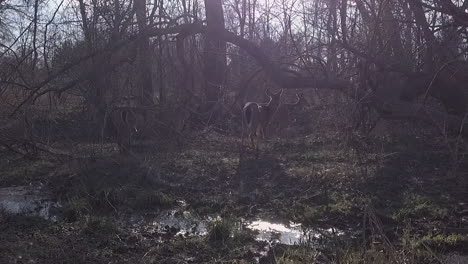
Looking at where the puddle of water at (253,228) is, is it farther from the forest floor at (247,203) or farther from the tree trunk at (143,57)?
the tree trunk at (143,57)

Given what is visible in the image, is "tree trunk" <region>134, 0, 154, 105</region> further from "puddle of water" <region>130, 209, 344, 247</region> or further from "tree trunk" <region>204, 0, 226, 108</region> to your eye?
"puddle of water" <region>130, 209, 344, 247</region>

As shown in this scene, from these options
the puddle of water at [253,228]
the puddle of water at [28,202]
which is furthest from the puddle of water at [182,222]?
the puddle of water at [28,202]

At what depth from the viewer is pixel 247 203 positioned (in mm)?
7902

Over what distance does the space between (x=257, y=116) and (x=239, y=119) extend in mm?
2040

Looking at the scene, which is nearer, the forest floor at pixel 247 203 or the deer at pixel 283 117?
the forest floor at pixel 247 203

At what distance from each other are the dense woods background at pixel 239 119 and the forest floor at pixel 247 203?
1.8 inches

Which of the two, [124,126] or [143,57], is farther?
[143,57]

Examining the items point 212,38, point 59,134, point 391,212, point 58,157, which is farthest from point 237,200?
point 59,134

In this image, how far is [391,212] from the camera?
23.0ft

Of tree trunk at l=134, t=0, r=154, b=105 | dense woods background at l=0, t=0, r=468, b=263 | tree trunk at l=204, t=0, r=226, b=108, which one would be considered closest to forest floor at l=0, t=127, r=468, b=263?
dense woods background at l=0, t=0, r=468, b=263

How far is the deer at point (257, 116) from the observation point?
42.5ft

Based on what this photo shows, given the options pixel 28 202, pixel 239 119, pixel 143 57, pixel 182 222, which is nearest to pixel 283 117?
pixel 239 119

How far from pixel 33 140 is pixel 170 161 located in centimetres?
261

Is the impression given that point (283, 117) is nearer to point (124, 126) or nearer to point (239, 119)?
point (239, 119)
